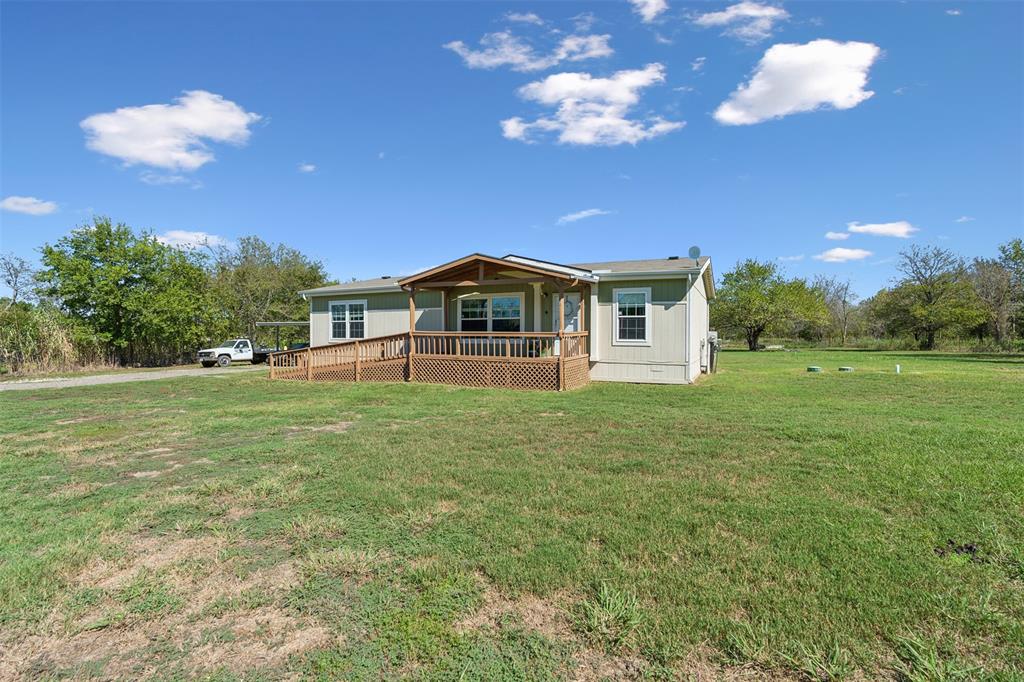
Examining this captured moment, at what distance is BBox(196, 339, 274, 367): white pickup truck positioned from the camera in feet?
75.5

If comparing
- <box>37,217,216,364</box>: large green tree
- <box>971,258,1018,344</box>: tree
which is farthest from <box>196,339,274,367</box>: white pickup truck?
<box>971,258,1018,344</box>: tree

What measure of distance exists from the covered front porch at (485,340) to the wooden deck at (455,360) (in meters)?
0.03

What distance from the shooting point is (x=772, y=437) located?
6137 millimetres

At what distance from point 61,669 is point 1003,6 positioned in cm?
1700

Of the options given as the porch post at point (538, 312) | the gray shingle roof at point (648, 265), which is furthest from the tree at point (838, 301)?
the porch post at point (538, 312)

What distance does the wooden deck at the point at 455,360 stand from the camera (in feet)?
40.0

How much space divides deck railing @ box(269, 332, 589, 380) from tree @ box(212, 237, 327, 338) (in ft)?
56.1

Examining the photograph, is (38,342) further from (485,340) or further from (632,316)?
(632,316)

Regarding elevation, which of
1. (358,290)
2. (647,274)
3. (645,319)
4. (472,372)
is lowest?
(472,372)

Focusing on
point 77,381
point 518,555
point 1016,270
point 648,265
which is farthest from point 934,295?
point 77,381

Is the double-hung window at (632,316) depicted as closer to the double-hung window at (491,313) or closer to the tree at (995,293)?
the double-hung window at (491,313)

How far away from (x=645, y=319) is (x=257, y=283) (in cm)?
3003

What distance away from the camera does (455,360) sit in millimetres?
13273

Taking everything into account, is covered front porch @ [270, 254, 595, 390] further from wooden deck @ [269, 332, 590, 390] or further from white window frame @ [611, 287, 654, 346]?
white window frame @ [611, 287, 654, 346]
